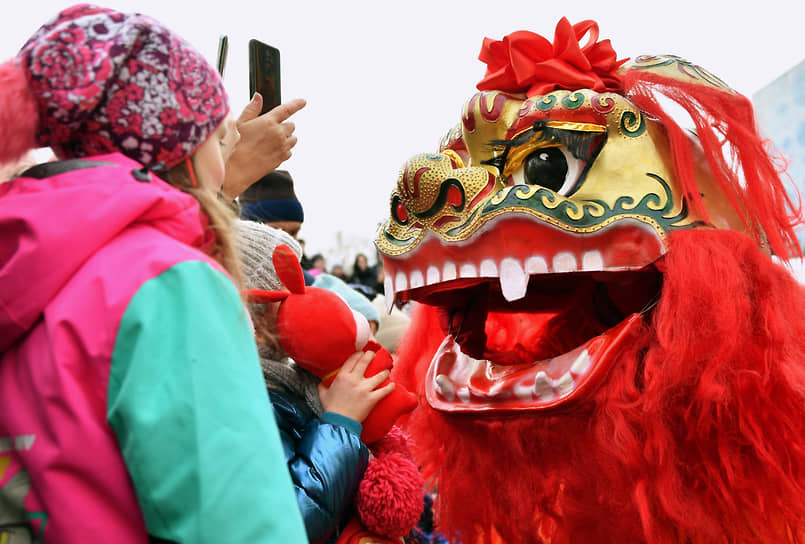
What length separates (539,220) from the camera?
4.78 feet

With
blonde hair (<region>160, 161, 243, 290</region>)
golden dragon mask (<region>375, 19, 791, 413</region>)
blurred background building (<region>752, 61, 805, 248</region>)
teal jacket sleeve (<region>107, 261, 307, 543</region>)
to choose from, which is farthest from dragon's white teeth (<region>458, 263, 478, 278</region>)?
blurred background building (<region>752, 61, 805, 248</region>)

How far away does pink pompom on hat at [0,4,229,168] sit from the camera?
0.80m

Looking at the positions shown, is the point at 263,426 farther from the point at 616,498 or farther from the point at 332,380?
the point at 616,498

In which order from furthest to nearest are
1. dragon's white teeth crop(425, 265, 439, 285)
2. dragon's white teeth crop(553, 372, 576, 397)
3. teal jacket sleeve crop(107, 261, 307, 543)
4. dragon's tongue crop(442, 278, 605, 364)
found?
dragon's tongue crop(442, 278, 605, 364) < dragon's white teeth crop(425, 265, 439, 285) < dragon's white teeth crop(553, 372, 576, 397) < teal jacket sleeve crop(107, 261, 307, 543)

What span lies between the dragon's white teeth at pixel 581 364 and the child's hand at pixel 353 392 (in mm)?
346

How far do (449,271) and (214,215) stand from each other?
0.73 metres

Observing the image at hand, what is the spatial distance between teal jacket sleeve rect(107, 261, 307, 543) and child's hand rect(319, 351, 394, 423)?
0.61 metres

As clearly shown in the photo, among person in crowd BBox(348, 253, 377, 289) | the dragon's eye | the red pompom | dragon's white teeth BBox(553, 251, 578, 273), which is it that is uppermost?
the dragon's eye

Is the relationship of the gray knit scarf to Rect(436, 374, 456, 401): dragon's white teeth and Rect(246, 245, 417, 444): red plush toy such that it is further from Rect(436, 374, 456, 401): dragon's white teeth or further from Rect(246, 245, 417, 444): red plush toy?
Rect(436, 374, 456, 401): dragon's white teeth

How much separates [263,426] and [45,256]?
0.26 meters

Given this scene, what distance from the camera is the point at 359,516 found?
4.48ft

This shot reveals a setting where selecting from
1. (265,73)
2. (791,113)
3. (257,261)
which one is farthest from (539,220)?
(791,113)

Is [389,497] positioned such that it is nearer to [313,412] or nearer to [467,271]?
[313,412]

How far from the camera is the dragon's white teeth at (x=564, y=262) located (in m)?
1.47
